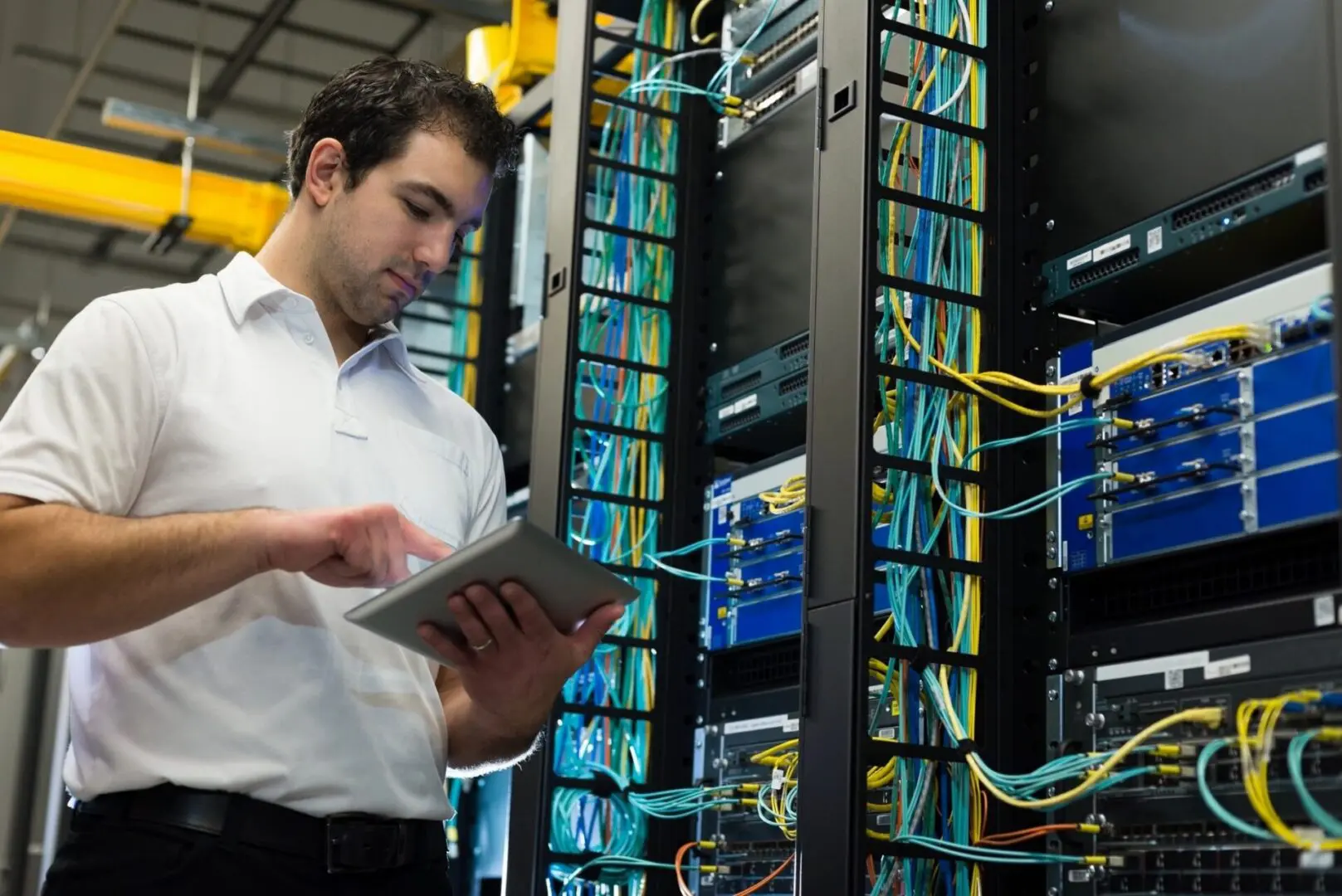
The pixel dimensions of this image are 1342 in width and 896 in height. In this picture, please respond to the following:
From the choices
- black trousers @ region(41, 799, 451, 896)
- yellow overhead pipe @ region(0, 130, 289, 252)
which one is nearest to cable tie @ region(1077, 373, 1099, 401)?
black trousers @ region(41, 799, 451, 896)

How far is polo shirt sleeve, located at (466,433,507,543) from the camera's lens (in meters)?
1.77

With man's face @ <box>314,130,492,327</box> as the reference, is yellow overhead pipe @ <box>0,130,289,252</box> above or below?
above

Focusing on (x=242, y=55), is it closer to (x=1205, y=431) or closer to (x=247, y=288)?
(x=247, y=288)

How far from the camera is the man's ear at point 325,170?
5.62 feet

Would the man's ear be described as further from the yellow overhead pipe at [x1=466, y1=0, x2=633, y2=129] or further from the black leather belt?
the yellow overhead pipe at [x1=466, y1=0, x2=633, y2=129]

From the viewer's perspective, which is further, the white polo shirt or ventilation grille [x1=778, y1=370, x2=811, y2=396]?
ventilation grille [x1=778, y1=370, x2=811, y2=396]

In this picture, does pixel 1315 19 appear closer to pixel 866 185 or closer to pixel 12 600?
pixel 866 185

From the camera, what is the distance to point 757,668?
248cm

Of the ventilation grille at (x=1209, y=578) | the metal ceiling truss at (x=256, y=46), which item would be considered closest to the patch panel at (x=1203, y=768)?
the ventilation grille at (x=1209, y=578)

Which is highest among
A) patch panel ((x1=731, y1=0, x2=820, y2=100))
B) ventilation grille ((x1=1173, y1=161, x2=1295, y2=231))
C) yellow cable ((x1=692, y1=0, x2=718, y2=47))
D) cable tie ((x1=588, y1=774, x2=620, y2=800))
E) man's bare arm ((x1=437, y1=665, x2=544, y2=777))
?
yellow cable ((x1=692, y1=0, x2=718, y2=47))

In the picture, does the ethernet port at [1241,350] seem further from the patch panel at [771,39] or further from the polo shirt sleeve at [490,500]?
the patch panel at [771,39]

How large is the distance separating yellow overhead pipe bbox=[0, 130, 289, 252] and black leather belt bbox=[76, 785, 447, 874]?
316 cm

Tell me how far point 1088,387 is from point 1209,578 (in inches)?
10.1

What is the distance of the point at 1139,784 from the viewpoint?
161 centimetres
